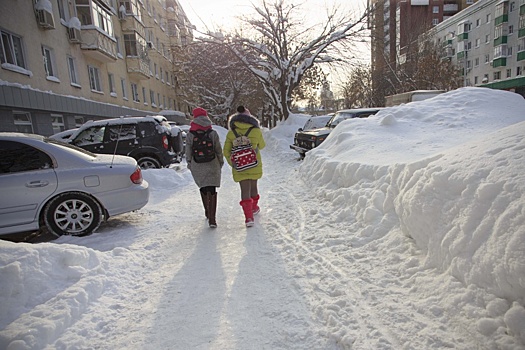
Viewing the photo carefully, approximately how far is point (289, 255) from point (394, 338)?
1.63m

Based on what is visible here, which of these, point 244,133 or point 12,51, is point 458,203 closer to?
point 244,133

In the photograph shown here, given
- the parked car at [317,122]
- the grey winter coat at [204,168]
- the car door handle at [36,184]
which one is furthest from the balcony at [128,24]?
the grey winter coat at [204,168]

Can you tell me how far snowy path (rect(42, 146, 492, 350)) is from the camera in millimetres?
2260

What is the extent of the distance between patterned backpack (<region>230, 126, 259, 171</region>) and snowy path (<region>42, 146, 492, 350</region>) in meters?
1.00

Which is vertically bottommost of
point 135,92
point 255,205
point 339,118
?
point 255,205

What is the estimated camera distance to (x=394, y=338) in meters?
2.16

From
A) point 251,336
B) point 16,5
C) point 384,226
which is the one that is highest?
point 16,5

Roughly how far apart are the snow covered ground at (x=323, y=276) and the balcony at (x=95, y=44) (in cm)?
1490

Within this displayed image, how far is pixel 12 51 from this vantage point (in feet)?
36.5

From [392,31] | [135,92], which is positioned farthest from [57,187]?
[392,31]

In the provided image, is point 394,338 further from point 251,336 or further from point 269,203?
point 269,203

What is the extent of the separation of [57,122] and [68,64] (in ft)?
11.1

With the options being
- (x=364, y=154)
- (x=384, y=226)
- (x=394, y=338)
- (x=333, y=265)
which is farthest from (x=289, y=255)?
(x=364, y=154)

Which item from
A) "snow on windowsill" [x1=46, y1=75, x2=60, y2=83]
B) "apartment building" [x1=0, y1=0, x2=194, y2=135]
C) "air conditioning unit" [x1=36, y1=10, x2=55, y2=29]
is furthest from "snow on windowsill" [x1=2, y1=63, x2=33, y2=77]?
"air conditioning unit" [x1=36, y1=10, x2=55, y2=29]
